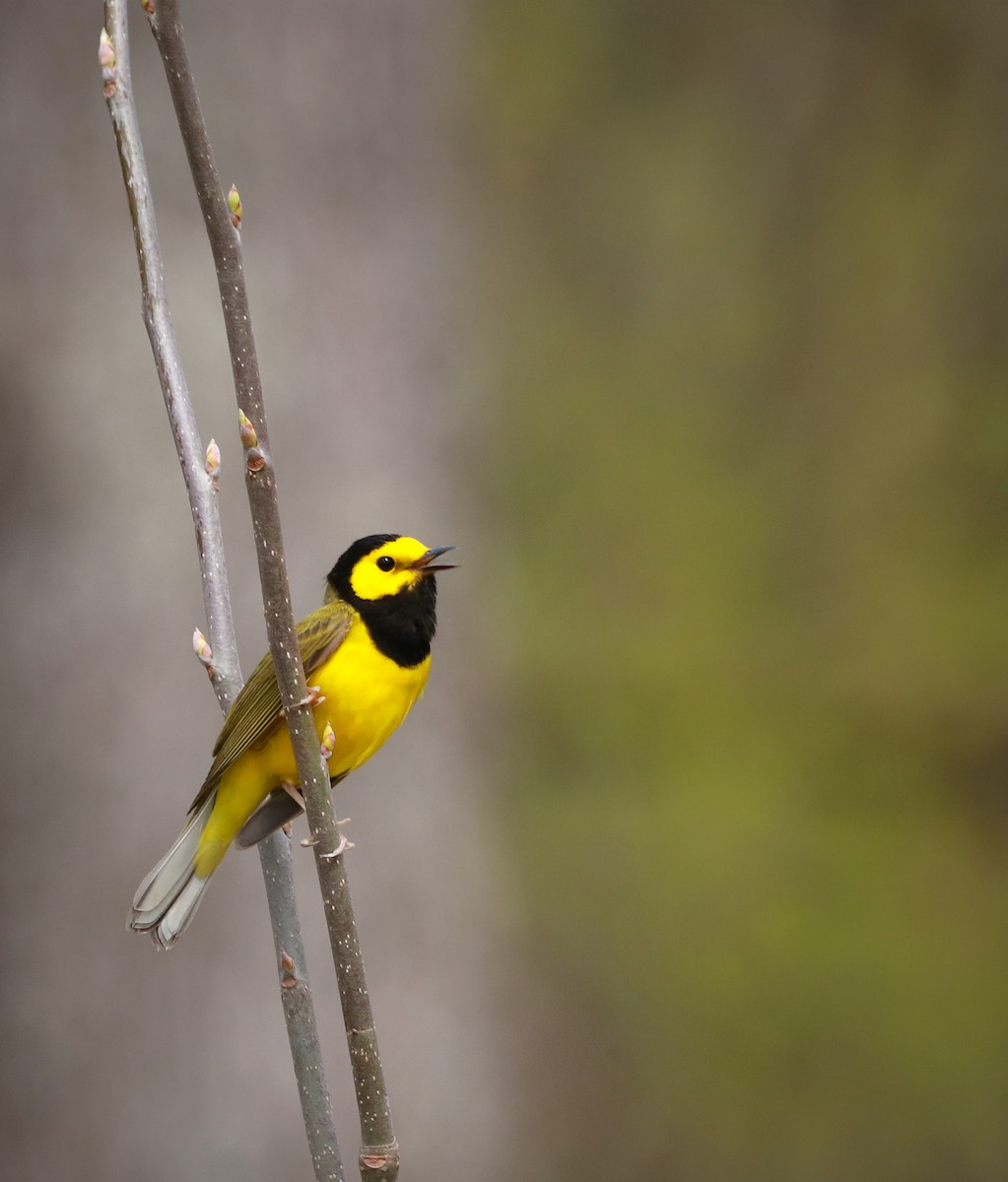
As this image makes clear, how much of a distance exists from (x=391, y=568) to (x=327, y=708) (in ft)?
0.84

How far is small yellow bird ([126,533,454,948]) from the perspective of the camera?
1944mm

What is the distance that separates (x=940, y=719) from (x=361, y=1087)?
5.53 metres

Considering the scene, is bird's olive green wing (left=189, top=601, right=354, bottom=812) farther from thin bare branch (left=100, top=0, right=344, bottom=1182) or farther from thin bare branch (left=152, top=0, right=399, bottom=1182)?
thin bare branch (left=152, top=0, right=399, bottom=1182)

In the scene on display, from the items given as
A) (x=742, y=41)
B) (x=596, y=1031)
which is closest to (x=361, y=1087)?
(x=596, y=1031)

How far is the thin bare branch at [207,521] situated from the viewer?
53.7 inches

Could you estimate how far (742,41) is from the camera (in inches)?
258

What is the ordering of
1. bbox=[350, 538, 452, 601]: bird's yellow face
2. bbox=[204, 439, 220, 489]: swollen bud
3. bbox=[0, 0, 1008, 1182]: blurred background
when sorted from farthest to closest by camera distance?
bbox=[0, 0, 1008, 1182]: blurred background
bbox=[350, 538, 452, 601]: bird's yellow face
bbox=[204, 439, 220, 489]: swollen bud

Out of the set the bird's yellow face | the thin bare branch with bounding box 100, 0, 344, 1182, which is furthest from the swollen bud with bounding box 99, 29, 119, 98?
the bird's yellow face

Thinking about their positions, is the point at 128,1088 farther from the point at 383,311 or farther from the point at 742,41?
the point at 742,41

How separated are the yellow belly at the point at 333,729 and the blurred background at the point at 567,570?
644 mm

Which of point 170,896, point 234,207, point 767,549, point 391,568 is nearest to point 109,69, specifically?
point 234,207

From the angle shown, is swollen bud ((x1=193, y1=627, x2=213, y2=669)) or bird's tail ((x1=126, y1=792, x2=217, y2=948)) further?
bird's tail ((x1=126, y1=792, x2=217, y2=948))

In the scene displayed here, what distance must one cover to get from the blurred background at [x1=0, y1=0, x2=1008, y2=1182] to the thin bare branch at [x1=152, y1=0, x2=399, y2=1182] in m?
1.49

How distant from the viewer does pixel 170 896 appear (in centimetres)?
201
